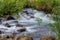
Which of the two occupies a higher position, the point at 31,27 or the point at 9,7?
the point at 9,7

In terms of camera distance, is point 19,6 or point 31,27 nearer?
point 31,27

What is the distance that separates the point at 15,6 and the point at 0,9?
0.55 meters

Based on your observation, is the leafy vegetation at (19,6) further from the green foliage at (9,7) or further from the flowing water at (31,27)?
the flowing water at (31,27)

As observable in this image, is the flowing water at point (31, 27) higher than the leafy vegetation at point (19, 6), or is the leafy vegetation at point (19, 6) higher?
the leafy vegetation at point (19, 6)

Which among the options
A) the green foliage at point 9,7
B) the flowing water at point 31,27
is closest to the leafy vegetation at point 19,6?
the green foliage at point 9,7

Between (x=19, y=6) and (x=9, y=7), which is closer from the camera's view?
(x=9, y=7)

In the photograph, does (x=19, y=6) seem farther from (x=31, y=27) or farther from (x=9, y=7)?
(x=31, y=27)

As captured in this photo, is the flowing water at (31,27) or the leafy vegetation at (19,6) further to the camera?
the leafy vegetation at (19,6)

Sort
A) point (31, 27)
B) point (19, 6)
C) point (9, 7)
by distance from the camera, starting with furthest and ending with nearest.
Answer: point (19, 6), point (9, 7), point (31, 27)

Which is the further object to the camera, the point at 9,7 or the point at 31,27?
the point at 9,7

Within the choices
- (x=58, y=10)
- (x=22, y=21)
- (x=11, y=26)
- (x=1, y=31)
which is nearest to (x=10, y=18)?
(x=22, y=21)

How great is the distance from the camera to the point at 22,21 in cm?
600

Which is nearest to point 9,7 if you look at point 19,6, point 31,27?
point 19,6

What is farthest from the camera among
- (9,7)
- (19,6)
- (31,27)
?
(19,6)
